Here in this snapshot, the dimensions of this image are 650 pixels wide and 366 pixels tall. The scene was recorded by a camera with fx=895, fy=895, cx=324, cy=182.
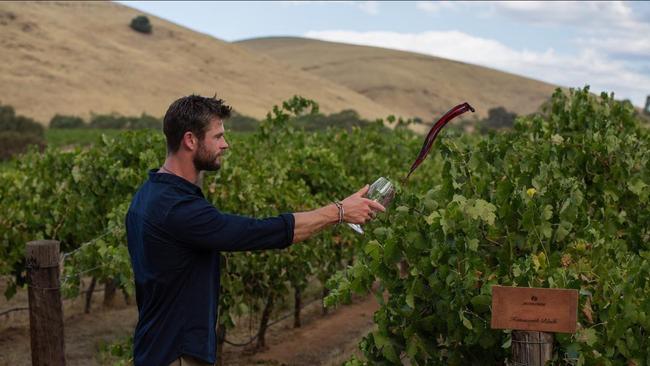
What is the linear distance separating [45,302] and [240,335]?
5712 millimetres

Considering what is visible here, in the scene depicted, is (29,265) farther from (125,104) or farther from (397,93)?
(397,93)

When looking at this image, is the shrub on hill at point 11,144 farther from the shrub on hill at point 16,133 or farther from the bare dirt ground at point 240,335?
the bare dirt ground at point 240,335

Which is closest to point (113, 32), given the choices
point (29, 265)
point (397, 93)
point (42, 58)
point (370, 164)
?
point (42, 58)

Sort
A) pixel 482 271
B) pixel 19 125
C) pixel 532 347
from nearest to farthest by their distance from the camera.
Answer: pixel 532 347
pixel 482 271
pixel 19 125

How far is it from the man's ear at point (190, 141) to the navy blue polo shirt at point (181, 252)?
129mm

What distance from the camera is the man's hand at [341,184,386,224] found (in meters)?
3.55

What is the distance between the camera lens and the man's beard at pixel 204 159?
11.4ft

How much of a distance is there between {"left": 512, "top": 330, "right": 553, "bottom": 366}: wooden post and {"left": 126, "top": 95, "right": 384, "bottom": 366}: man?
0.83m

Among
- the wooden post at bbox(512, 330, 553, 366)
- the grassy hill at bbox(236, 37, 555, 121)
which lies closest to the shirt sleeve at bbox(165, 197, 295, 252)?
the wooden post at bbox(512, 330, 553, 366)

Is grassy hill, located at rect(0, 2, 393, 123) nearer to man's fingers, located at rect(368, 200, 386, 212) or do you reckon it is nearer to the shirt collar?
the shirt collar

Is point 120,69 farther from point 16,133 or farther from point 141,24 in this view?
point 16,133

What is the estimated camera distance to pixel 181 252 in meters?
3.45

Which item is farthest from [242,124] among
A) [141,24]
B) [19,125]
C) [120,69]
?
[141,24]

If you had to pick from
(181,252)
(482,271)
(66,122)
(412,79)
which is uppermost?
(412,79)
